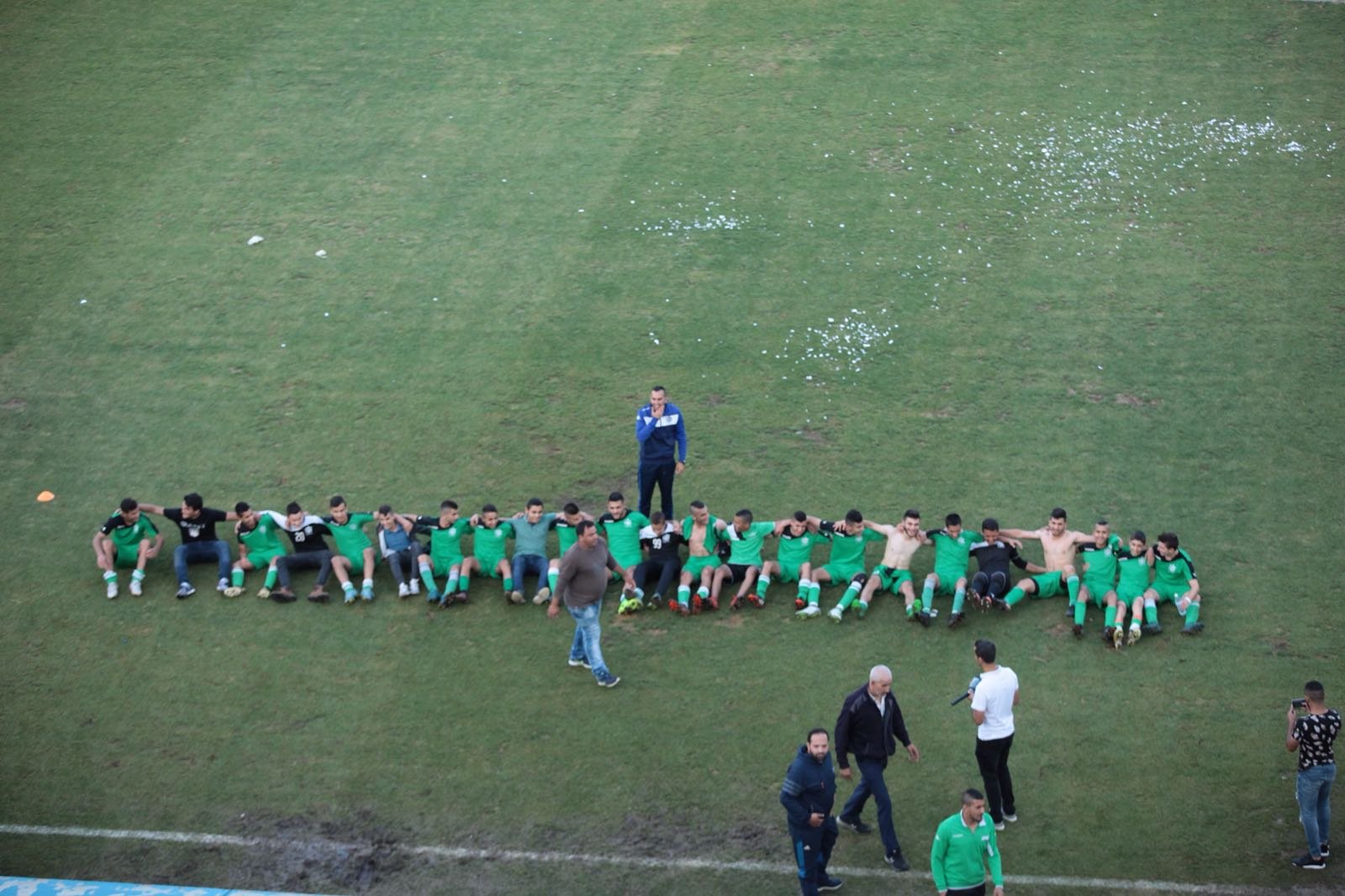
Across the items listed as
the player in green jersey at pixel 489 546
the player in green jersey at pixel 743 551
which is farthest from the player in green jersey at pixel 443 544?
the player in green jersey at pixel 743 551

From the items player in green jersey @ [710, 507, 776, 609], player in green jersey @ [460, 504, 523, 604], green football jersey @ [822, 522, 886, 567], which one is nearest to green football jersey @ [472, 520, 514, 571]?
player in green jersey @ [460, 504, 523, 604]

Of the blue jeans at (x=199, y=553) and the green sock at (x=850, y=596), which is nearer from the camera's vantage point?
the green sock at (x=850, y=596)

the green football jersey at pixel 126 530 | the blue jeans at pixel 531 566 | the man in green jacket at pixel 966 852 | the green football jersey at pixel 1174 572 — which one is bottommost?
the man in green jacket at pixel 966 852

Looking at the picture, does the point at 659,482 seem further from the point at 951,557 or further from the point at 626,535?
the point at 951,557

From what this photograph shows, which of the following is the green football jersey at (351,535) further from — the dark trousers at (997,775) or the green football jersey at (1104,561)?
the green football jersey at (1104,561)

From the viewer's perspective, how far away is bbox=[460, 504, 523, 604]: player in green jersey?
1554 cm

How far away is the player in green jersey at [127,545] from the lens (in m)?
15.7

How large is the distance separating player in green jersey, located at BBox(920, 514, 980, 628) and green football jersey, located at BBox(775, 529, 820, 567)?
4.17 ft

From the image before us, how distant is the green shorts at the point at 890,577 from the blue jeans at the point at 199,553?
702cm

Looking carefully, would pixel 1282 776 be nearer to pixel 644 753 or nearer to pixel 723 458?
pixel 644 753

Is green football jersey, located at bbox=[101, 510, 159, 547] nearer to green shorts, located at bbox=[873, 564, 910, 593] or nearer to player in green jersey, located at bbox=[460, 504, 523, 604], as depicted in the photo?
player in green jersey, located at bbox=[460, 504, 523, 604]

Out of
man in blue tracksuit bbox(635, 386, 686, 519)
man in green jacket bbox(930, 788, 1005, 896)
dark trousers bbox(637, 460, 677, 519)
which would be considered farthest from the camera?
dark trousers bbox(637, 460, 677, 519)

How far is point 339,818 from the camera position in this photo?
12680 millimetres

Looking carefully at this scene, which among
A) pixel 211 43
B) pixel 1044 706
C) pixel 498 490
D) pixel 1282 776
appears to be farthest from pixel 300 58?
pixel 1282 776
